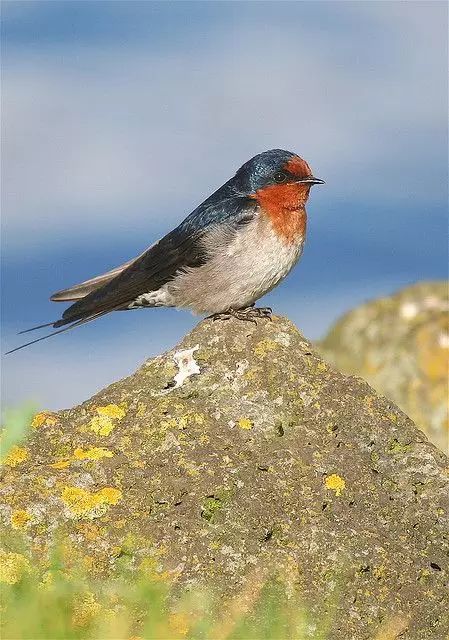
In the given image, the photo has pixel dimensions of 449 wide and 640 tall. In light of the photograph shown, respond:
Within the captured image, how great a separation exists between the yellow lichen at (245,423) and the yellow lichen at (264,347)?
0.44m

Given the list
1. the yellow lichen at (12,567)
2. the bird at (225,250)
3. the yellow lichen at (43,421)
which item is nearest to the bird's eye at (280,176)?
the bird at (225,250)

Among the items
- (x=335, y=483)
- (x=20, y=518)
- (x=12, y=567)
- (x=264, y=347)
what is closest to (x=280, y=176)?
(x=264, y=347)

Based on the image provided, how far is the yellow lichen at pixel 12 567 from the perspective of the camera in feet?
15.9

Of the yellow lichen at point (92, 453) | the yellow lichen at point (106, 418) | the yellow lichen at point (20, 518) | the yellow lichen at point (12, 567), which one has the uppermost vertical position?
the yellow lichen at point (106, 418)

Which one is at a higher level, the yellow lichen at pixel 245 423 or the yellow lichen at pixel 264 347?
the yellow lichen at pixel 264 347

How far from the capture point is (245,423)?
5516 millimetres

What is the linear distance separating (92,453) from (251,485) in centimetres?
81

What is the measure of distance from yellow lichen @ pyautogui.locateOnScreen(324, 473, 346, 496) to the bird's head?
3.95 m

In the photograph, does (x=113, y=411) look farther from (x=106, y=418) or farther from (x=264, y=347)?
(x=264, y=347)

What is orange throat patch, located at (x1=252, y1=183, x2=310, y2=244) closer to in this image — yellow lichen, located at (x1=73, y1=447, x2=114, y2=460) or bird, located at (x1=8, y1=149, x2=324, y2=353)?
bird, located at (x1=8, y1=149, x2=324, y2=353)

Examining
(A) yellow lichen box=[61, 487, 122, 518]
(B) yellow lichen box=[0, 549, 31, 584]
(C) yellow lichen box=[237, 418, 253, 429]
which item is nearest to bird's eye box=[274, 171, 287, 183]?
(C) yellow lichen box=[237, 418, 253, 429]

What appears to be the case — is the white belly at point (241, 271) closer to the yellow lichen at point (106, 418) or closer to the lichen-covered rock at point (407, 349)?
the yellow lichen at point (106, 418)

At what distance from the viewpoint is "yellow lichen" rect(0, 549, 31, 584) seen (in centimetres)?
486

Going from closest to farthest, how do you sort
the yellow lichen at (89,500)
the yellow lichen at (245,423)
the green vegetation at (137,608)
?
the green vegetation at (137,608) < the yellow lichen at (89,500) < the yellow lichen at (245,423)
